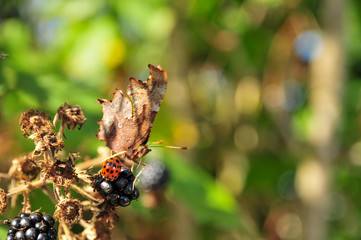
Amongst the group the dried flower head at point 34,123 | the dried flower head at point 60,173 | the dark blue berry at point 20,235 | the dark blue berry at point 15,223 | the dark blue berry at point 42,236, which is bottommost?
the dark blue berry at point 42,236

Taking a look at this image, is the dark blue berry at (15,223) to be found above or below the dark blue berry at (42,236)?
above

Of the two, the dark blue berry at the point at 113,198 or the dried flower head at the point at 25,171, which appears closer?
the dark blue berry at the point at 113,198

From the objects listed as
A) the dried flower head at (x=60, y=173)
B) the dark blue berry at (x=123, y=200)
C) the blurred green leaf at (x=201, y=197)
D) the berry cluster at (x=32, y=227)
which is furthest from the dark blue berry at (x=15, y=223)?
the blurred green leaf at (x=201, y=197)

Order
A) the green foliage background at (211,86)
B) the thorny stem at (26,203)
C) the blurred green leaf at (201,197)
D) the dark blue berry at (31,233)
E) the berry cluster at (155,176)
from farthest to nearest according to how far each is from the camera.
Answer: the green foliage background at (211,86)
the blurred green leaf at (201,197)
the berry cluster at (155,176)
the thorny stem at (26,203)
the dark blue berry at (31,233)

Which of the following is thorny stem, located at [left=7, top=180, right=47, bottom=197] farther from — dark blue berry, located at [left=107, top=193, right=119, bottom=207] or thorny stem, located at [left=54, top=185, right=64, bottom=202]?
dark blue berry, located at [left=107, top=193, right=119, bottom=207]

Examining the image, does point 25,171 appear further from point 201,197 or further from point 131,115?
point 201,197

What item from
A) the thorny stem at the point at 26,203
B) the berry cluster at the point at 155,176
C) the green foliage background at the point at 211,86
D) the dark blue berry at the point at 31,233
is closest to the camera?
the dark blue berry at the point at 31,233

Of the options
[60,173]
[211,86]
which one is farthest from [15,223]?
[211,86]

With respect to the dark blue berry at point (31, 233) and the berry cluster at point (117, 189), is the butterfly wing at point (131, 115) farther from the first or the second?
the dark blue berry at point (31, 233)
